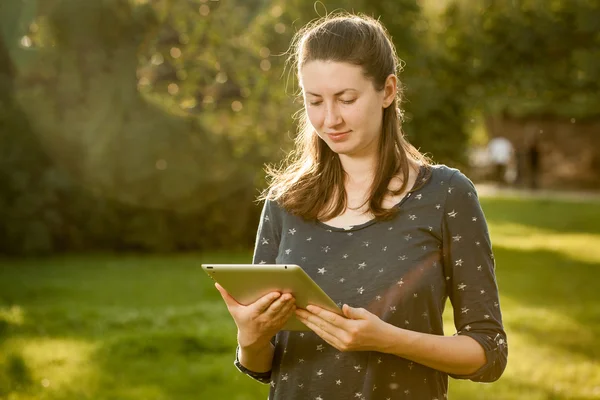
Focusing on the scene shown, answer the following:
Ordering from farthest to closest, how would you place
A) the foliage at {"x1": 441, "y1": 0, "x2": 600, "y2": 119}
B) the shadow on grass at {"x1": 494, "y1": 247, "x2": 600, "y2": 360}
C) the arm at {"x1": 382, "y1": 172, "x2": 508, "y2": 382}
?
the foliage at {"x1": 441, "y1": 0, "x2": 600, "y2": 119} < the shadow on grass at {"x1": 494, "y1": 247, "x2": 600, "y2": 360} < the arm at {"x1": 382, "y1": 172, "x2": 508, "y2": 382}

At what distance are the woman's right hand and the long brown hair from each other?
361mm

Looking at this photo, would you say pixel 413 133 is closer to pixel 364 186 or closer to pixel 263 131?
pixel 263 131

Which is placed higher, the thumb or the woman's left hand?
the thumb

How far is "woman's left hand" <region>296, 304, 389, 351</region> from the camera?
237 cm

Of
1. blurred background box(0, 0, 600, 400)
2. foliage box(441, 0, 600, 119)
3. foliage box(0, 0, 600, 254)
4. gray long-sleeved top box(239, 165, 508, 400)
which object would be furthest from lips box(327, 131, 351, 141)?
foliage box(0, 0, 600, 254)

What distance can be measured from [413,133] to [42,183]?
671 centimetres

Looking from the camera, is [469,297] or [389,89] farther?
[389,89]

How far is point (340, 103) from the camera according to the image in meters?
2.62

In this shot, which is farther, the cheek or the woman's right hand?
the cheek

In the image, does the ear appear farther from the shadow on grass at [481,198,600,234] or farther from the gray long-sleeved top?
the shadow on grass at [481,198,600,234]

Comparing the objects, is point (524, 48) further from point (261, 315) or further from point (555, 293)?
point (261, 315)

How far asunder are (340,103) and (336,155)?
27cm

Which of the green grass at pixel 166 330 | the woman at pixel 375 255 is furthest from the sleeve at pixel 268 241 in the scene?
the green grass at pixel 166 330

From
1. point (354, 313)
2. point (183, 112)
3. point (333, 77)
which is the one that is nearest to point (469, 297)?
point (354, 313)
